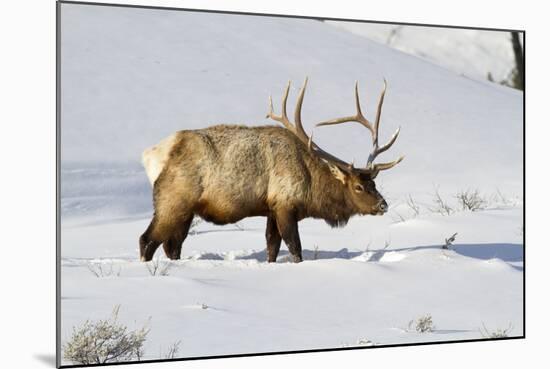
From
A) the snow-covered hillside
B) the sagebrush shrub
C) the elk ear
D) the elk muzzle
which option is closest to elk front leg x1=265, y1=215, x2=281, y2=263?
the elk ear

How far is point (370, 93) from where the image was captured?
29.3 ft

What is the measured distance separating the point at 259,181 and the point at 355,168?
71 centimetres

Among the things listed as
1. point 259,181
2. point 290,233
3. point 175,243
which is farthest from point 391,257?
point 175,243

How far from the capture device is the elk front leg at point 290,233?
8.50 m

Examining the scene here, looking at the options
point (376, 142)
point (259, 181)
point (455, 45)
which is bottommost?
point (259, 181)

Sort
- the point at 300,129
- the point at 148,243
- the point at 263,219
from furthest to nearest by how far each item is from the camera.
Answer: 1. the point at 300,129
2. the point at 263,219
3. the point at 148,243

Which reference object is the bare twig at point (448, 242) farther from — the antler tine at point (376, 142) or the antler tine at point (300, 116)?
the antler tine at point (300, 116)

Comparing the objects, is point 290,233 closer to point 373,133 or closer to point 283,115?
point 283,115

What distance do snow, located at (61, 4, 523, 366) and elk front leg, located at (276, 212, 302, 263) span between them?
0.25ft

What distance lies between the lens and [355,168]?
29.0ft

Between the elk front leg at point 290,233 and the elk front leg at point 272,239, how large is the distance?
0.04 metres

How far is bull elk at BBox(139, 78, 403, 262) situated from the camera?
839cm

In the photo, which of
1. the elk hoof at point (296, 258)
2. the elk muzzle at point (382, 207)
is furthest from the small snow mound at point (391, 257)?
the elk hoof at point (296, 258)

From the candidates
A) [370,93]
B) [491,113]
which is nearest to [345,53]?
[370,93]
